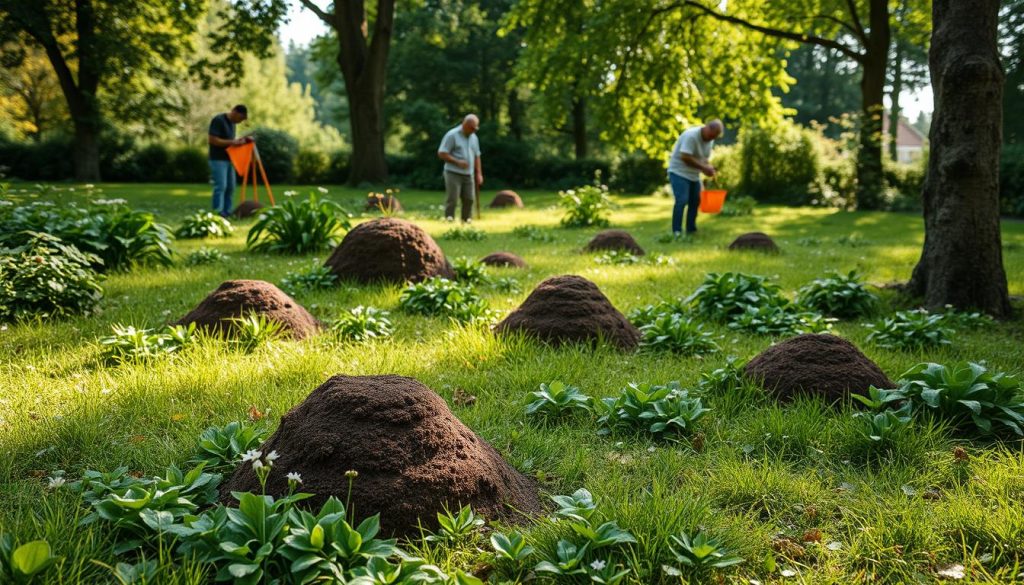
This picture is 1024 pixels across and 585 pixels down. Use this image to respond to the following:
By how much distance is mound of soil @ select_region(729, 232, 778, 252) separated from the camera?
32.3 feet

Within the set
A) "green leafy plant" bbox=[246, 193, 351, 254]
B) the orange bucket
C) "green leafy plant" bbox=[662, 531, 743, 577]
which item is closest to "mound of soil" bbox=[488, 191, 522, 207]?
the orange bucket

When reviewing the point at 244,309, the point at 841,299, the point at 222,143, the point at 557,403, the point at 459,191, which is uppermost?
the point at 222,143

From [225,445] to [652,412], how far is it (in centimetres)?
193

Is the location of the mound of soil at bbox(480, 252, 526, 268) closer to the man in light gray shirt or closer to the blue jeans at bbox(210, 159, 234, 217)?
the man in light gray shirt

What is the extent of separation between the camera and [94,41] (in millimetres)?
21984

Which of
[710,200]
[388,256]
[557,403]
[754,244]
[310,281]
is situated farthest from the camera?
[710,200]

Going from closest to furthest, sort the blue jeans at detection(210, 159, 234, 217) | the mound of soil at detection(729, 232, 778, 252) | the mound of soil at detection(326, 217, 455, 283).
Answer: the mound of soil at detection(326, 217, 455, 283)
the mound of soil at detection(729, 232, 778, 252)
the blue jeans at detection(210, 159, 234, 217)

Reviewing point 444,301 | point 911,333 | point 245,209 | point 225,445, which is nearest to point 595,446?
point 225,445

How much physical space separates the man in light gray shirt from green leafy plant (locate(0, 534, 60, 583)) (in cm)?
1061

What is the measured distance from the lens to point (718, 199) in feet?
35.4

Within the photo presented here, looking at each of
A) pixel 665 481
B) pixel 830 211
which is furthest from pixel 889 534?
pixel 830 211

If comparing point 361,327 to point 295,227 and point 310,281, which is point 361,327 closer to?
point 310,281

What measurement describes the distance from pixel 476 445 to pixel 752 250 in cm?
831

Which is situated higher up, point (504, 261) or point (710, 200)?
point (710, 200)
